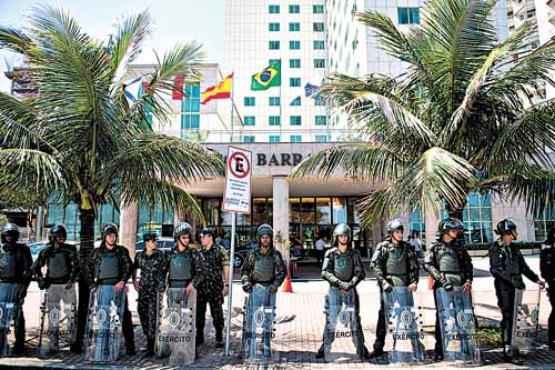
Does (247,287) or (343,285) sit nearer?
(343,285)

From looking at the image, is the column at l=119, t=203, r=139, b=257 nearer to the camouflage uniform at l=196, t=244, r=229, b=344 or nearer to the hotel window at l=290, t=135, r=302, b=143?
the hotel window at l=290, t=135, r=302, b=143

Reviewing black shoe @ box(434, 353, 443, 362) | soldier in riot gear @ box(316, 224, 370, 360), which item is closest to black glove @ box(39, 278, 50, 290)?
soldier in riot gear @ box(316, 224, 370, 360)

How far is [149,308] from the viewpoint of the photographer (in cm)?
613

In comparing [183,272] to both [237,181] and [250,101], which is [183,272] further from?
[250,101]

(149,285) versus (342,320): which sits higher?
(149,285)

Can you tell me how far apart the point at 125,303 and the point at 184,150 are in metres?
2.36

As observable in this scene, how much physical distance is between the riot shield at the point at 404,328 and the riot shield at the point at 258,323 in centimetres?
157

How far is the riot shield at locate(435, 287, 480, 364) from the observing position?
5395 millimetres

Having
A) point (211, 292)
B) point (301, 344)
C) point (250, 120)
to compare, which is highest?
point (250, 120)

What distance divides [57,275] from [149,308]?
4.44 feet

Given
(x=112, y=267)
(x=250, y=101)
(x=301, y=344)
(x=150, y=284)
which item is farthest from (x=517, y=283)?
(x=250, y=101)

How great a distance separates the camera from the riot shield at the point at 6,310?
19.1ft

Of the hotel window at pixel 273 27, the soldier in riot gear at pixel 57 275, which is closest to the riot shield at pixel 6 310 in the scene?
the soldier in riot gear at pixel 57 275

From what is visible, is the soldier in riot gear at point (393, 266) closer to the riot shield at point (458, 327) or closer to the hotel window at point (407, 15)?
the riot shield at point (458, 327)
